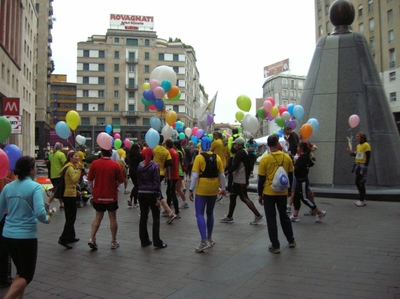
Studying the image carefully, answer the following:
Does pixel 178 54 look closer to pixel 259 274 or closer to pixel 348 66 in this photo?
pixel 348 66

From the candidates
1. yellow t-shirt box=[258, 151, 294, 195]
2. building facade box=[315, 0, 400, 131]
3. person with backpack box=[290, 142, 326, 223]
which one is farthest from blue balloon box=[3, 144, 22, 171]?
building facade box=[315, 0, 400, 131]

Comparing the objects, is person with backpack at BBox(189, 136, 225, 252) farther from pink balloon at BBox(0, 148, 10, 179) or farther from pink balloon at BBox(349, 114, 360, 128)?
pink balloon at BBox(349, 114, 360, 128)

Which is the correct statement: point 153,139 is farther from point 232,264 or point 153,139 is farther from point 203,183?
point 232,264

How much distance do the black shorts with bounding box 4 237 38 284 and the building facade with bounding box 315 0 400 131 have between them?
45.1 metres

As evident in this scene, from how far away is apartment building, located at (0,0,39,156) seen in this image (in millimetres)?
28109

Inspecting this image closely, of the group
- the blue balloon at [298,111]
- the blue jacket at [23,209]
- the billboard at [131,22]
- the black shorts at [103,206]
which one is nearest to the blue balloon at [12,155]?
the blue jacket at [23,209]

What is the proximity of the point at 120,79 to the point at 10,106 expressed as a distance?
64991 mm

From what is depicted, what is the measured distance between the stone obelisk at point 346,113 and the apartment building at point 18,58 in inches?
563

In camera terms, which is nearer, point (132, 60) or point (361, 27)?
point (361, 27)

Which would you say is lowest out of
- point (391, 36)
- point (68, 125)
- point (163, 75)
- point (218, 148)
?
point (218, 148)

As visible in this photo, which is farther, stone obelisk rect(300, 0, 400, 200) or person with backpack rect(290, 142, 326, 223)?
stone obelisk rect(300, 0, 400, 200)

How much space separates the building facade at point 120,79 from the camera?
237 feet

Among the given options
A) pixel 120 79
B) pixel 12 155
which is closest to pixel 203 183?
pixel 12 155

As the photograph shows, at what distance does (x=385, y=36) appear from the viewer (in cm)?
4453
